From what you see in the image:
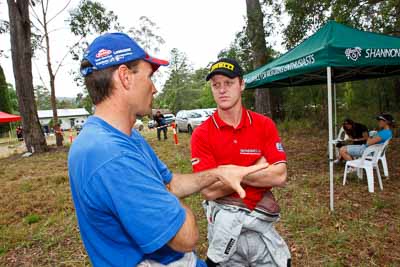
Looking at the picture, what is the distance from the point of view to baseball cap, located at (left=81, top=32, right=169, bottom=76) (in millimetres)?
1152

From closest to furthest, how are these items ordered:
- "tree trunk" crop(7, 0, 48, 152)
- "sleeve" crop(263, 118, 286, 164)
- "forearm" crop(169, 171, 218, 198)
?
1. "forearm" crop(169, 171, 218, 198)
2. "sleeve" crop(263, 118, 286, 164)
3. "tree trunk" crop(7, 0, 48, 152)

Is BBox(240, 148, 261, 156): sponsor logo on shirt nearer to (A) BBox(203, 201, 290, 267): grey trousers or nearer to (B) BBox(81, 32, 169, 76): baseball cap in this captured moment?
(A) BBox(203, 201, 290, 267): grey trousers

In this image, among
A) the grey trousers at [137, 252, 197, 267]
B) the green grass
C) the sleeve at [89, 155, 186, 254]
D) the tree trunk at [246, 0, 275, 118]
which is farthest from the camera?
the tree trunk at [246, 0, 275, 118]

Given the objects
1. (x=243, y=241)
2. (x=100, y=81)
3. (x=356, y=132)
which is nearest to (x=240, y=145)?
(x=243, y=241)

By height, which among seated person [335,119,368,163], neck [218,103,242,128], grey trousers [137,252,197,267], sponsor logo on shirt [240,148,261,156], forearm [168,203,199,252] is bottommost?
seated person [335,119,368,163]

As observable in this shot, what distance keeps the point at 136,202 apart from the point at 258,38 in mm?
11026

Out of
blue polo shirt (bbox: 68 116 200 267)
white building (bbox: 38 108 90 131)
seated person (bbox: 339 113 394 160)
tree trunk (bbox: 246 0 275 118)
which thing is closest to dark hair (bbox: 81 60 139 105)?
blue polo shirt (bbox: 68 116 200 267)

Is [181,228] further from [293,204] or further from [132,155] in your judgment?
[293,204]

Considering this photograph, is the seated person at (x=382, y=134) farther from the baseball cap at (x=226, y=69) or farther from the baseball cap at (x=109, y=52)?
the baseball cap at (x=109, y=52)

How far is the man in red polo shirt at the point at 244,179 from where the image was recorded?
1.74 m

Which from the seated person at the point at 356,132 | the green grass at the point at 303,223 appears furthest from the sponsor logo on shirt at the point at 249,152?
the seated person at the point at 356,132

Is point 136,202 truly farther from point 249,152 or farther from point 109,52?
point 249,152

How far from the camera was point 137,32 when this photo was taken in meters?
35.9

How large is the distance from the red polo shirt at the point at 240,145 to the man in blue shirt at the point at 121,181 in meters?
0.74
